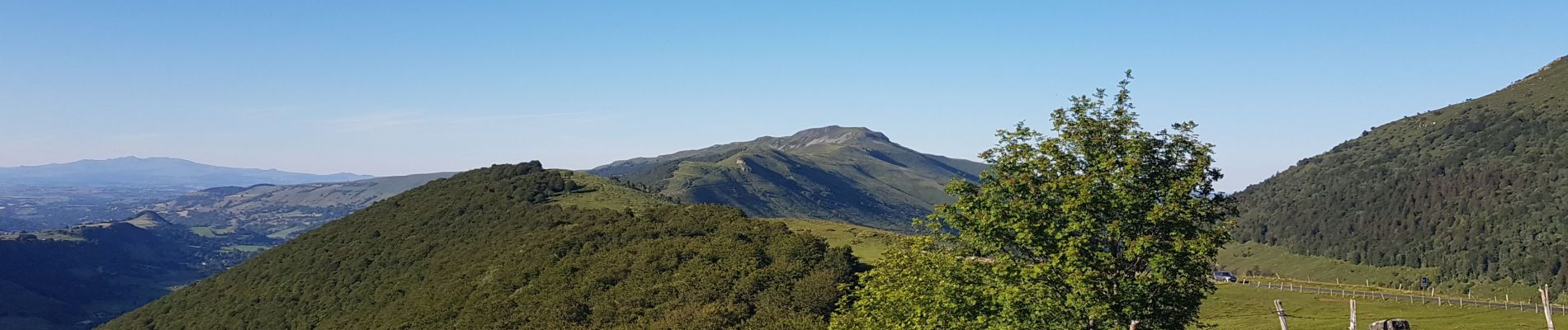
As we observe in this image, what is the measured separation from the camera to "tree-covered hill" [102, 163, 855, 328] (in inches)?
1901

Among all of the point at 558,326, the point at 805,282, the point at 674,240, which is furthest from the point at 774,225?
the point at 558,326

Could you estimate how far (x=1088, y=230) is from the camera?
917 inches

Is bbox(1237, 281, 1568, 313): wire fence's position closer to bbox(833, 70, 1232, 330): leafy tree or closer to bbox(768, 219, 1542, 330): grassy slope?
bbox(768, 219, 1542, 330): grassy slope

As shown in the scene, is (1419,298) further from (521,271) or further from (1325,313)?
(521,271)

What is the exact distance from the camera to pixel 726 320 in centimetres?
4369

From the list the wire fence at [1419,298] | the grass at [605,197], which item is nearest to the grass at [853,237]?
the grass at [605,197]

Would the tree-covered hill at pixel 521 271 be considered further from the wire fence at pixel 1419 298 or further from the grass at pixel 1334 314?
the wire fence at pixel 1419 298

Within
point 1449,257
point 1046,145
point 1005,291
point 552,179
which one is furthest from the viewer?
point 1449,257

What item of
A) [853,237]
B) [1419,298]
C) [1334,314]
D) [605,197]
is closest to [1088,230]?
[1334,314]

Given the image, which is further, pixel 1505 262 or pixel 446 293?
pixel 1505 262

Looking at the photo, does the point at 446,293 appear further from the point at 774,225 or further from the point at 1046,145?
the point at 1046,145

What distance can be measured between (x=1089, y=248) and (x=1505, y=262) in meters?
216

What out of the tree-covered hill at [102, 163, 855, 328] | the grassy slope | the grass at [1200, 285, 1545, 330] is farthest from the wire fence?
the tree-covered hill at [102, 163, 855, 328]

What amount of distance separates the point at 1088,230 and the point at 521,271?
157 feet
